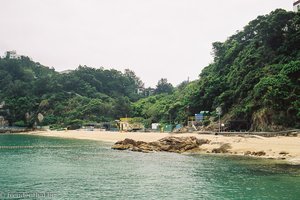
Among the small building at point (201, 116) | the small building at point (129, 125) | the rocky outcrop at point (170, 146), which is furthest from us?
the small building at point (129, 125)

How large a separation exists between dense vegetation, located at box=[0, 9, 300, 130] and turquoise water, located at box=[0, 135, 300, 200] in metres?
22.6

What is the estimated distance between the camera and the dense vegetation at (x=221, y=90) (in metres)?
53.4

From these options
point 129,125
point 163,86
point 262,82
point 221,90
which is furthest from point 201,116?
point 163,86

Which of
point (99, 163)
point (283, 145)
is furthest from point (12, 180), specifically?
point (283, 145)

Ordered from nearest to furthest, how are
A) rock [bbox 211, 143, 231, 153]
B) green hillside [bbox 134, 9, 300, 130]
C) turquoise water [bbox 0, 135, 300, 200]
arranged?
turquoise water [bbox 0, 135, 300, 200]
rock [bbox 211, 143, 231, 153]
green hillside [bbox 134, 9, 300, 130]

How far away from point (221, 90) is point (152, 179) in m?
50.5

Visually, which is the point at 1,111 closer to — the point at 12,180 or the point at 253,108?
the point at 253,108

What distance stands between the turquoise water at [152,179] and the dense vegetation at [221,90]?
74.1 feet

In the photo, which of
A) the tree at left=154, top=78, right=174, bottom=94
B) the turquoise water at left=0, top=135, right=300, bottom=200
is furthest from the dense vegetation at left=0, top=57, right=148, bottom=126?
the turquoise water at left=0, top=135, right=300, bottom=200

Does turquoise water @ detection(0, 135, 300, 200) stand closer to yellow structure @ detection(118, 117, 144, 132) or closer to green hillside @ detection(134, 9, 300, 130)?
green hillside @ detection(134, 9, 300, 130)

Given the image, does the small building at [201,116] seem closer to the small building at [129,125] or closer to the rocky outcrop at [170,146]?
the rocky outcrop at [170,146]

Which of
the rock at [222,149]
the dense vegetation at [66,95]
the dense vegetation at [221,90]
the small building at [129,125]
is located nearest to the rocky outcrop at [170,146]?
the rock at [222,149]

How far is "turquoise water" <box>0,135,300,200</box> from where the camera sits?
66.4 feet

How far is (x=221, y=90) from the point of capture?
2867 inches
